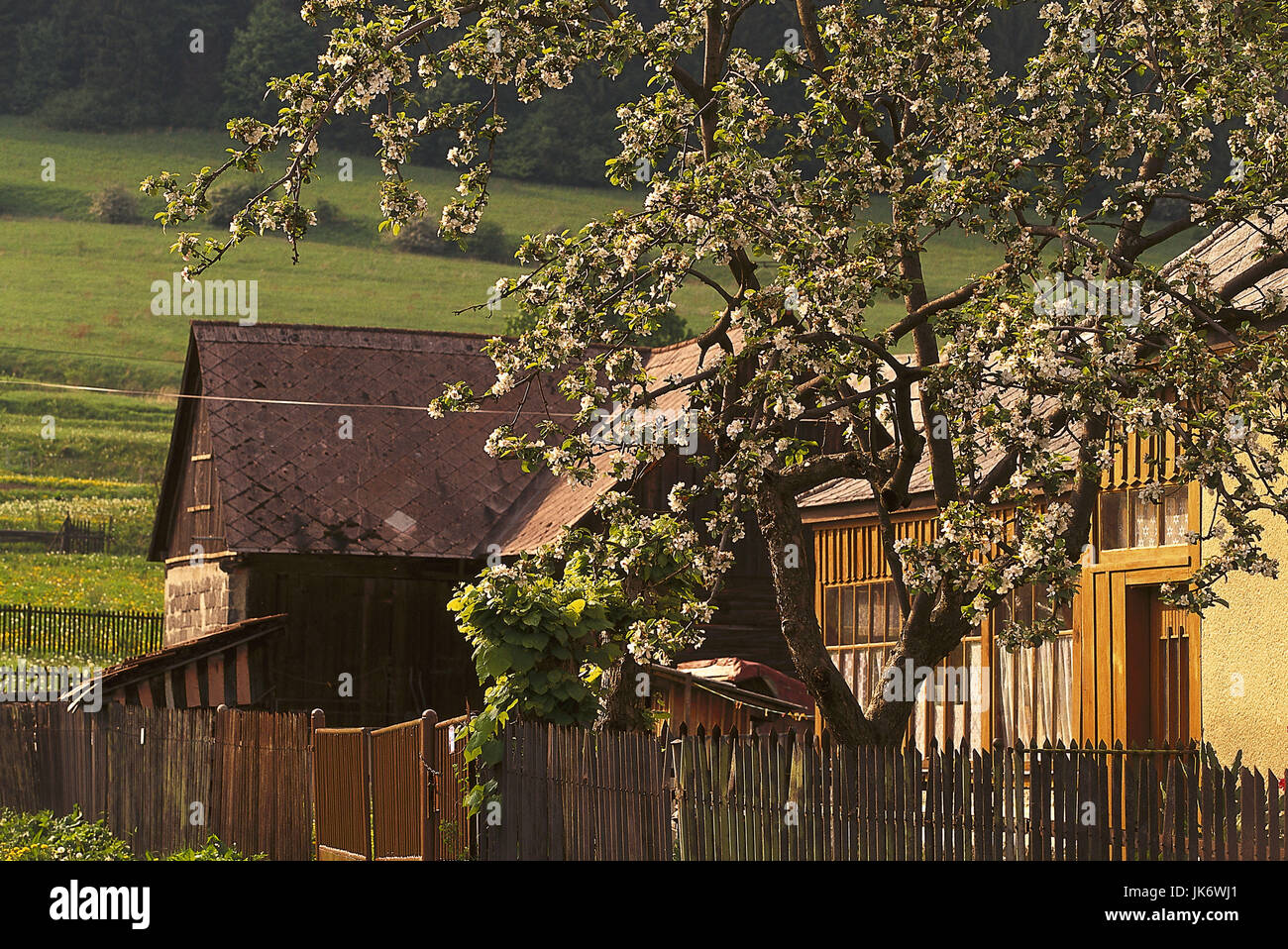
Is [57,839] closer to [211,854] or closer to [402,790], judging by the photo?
[211,854]

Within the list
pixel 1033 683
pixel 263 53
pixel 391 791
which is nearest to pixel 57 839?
pixel 391 791

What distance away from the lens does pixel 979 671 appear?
1466 cm

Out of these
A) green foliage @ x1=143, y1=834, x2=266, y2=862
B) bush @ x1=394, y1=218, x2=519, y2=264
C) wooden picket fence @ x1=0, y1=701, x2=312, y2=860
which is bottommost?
green foliage @ x1=143, y1=834, x2=266, y2=862

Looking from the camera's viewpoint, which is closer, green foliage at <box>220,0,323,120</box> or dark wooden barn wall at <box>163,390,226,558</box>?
dark wooden barn wall at <box>163,390,226,558</box>

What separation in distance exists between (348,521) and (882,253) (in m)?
16.8

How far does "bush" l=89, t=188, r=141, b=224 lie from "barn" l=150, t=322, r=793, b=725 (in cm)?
6599

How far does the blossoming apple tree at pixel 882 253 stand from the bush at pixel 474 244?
76.3 meters

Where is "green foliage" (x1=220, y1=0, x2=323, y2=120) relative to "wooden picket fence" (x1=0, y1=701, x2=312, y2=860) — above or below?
above

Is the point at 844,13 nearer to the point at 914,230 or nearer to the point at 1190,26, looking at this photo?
the point at 914,230

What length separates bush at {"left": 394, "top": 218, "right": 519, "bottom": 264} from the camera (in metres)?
88.9

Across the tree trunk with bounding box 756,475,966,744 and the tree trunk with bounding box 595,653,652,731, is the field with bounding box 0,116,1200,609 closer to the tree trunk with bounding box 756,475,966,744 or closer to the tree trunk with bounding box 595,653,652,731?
the tree trunk with bounding box 595,653,652,731

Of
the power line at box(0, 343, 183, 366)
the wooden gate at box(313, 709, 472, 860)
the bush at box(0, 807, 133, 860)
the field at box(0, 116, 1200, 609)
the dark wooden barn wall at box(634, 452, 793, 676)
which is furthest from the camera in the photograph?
the power line at box(0, 343, 183, 366)

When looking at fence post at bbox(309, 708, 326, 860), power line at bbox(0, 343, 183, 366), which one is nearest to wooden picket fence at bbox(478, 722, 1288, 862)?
fence post at bbox(309, 708, 326, 860)

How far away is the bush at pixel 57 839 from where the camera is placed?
47.8 ft
